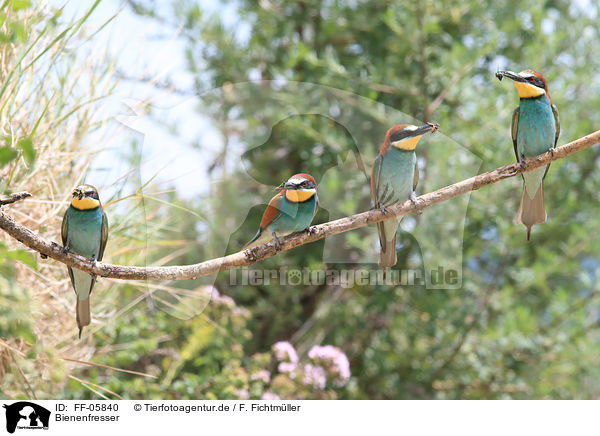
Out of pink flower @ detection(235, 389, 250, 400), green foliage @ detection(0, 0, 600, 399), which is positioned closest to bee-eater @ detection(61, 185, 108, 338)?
green foliage @ detection(0, 0, 600, 399)

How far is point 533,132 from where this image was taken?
1312 mm

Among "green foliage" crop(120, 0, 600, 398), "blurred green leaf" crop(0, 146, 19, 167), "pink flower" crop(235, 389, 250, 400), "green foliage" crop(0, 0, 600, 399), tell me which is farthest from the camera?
"green foliage" crop(120, 0, 600, 398)

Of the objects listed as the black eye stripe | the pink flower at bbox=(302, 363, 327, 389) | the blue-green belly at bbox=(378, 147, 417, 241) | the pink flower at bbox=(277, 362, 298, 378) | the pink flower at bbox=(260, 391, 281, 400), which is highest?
the black eye stripe

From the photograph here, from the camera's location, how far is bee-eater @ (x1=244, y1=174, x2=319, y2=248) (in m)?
1.25

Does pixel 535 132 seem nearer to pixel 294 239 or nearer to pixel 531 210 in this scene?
pixel 531 210

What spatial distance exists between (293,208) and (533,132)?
23.5 inches

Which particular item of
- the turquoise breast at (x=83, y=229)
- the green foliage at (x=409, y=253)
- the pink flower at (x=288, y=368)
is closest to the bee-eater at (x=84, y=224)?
the turquoise breast at (x=83, y=229)

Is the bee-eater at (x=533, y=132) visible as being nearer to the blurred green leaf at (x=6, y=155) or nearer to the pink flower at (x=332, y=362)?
the pink flower at (x=332, y=362)

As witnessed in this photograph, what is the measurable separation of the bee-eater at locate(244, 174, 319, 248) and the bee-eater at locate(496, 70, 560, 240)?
0.51 m

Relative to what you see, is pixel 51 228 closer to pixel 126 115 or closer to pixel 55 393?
pixel 126 115

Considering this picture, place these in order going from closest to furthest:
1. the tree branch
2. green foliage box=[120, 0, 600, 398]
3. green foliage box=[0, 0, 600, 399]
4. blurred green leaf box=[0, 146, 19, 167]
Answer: blurred green leaf box=[0, 146, 19, 167], the tree branch, green foliage box=[0, 0, 600, 399], green foliage box=[120, 0, 600, 398]

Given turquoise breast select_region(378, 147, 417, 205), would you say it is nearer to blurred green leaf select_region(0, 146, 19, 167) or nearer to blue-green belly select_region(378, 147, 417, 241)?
blue-green belly select_region(378, 147, 417, 241)

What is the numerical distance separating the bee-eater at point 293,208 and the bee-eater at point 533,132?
51 cm
